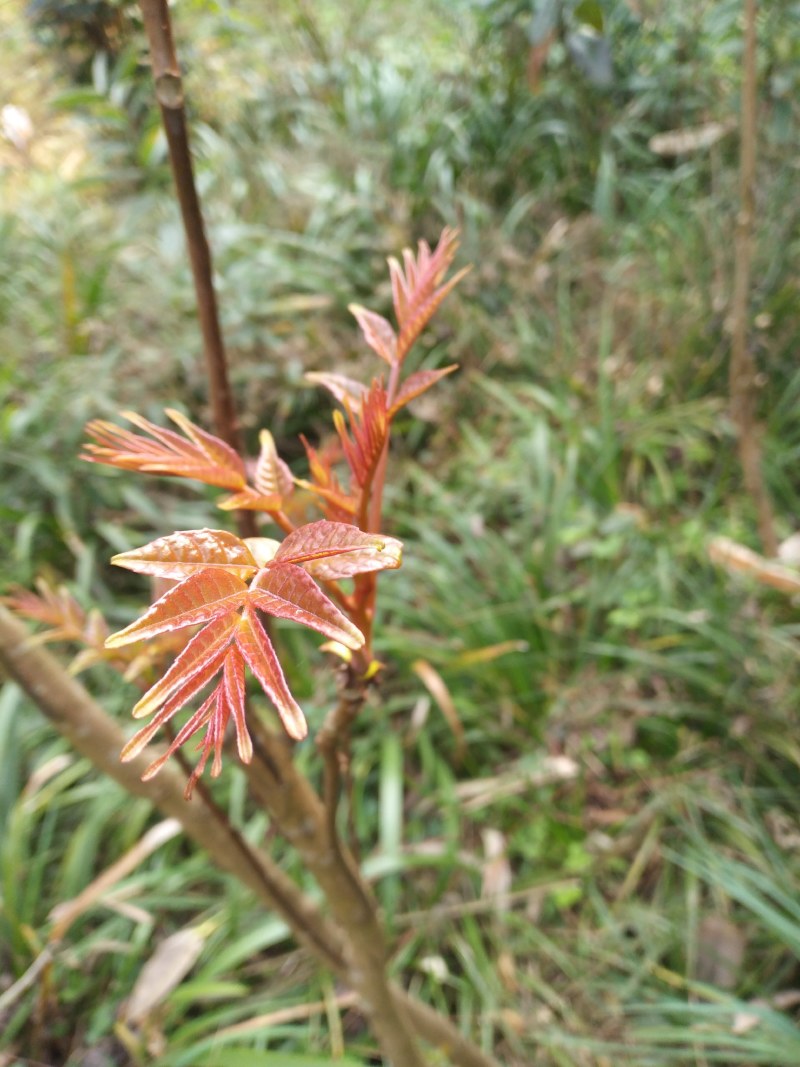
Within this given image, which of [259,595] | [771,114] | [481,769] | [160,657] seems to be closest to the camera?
[259,595]

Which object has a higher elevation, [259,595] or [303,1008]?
[259,595]

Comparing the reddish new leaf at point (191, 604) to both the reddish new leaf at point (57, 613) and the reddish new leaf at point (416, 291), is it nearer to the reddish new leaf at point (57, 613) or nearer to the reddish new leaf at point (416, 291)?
the reddish new leaf at point (416, 291)

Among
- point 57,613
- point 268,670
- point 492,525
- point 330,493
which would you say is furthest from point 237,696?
point 492,525

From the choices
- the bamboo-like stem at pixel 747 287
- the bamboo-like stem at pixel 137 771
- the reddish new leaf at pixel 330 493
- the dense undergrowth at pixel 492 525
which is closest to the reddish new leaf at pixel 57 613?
the bamboo-like stem at pixel 137 771

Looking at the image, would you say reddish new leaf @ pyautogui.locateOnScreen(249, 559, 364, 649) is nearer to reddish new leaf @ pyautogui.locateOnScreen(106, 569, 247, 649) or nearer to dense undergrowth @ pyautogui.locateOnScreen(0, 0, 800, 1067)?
reddish new leaf @ pyautogui.locateOnScreen(106, 569, 247, 649)

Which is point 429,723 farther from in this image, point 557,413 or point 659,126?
point 659,126

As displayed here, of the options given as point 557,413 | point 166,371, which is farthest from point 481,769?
point 166,371

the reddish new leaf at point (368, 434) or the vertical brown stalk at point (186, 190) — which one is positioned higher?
the vertical brown stalk at point (186, 190)
